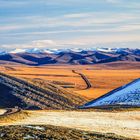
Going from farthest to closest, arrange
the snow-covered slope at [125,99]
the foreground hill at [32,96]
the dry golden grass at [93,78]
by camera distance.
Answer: the dry golden grass at [93,78], the foreground hill at [32,96], the snow-covered slope at [125,99]

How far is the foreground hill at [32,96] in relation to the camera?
59.6m

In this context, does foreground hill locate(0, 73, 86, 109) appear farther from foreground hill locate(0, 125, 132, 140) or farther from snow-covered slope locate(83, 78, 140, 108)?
foreground hill locate(0, 125, 132, 140)

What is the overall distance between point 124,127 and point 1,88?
3571 centimetres

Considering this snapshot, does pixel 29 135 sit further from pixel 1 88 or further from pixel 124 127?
pixel 1 88

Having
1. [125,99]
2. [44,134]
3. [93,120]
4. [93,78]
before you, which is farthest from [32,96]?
[93,78]

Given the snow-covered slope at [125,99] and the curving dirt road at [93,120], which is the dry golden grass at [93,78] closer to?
the snow-covered slope at [125,99]

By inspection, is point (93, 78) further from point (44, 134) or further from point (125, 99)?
point (44, 134)

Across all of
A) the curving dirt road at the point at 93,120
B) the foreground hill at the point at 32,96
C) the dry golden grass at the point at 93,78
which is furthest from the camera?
the dry golden grass at the point at 93,78

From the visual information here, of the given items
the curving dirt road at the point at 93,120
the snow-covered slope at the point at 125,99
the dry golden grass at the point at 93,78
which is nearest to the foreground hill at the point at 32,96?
the snow-covered slope at the point at 125,99

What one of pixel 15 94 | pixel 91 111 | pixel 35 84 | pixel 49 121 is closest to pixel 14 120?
pixel 49 121

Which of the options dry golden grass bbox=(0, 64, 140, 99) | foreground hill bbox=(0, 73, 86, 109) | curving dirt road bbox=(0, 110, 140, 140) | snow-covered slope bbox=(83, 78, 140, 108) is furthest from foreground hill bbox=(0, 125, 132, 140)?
dry golden grass bbox=(0, 64, 140, 99)

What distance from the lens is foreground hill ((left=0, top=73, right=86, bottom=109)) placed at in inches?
2346

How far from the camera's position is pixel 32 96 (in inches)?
2440

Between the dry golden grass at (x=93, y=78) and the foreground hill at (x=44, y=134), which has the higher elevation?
the foreground hill at (x=44, y=134)
